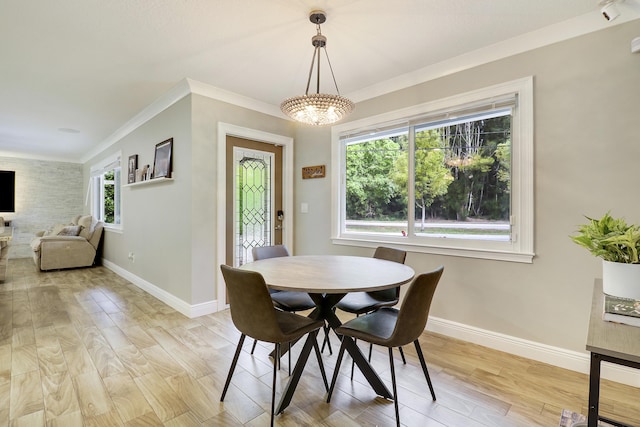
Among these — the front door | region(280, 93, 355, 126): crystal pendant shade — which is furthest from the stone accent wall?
region(280, 93, 355, 126): crystal pendant shade

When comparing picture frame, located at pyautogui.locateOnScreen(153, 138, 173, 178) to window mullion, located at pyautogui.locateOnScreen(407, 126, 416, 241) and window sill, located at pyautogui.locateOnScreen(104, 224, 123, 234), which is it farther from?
window mullion, located at pyautogui.locateOnScreen(407, 126, 416, 241)

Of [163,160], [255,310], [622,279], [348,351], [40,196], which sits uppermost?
[163,160]

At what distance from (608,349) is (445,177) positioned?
2081 mm

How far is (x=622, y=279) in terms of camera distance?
1.10 meters

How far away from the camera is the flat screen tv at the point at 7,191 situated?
651cm

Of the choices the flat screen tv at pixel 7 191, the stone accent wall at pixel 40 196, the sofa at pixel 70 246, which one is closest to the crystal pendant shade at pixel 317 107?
the sofa at pixel 70 246

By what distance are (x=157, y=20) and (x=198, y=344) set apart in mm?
2424

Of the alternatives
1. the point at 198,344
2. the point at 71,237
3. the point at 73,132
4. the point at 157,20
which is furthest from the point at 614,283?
the point at 71,237

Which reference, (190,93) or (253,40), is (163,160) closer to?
(190,93)

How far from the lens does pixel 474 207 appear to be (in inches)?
101

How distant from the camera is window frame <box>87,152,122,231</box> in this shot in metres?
5.27

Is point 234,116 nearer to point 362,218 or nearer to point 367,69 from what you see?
point 367,69

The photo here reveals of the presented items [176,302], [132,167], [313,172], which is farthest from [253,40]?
[132,167]

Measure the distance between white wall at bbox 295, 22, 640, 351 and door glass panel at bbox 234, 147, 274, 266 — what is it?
2.25 m
